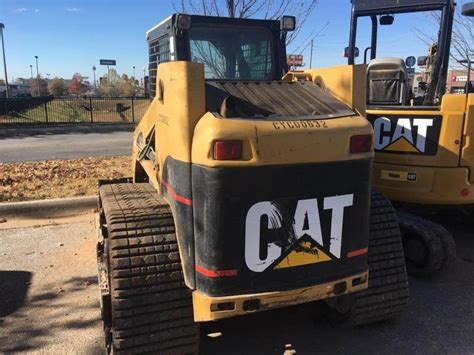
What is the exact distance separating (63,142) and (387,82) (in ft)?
43.8

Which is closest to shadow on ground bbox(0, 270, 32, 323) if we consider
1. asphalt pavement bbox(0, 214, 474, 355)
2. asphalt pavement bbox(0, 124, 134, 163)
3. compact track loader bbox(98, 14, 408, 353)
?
asphalt pavement bbox(0, 214, 474, 355)

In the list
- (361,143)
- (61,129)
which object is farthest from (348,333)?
(61,129)

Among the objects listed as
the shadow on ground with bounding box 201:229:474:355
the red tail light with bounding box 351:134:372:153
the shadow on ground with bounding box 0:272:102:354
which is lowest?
the shadow on ground with bounding box 0:272:102:354

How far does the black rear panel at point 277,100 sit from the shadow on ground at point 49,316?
2.06 meters

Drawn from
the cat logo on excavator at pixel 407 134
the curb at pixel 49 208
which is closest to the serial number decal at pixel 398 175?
the cat logo on excavator at pixel 407 134

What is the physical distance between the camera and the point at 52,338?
3639mm

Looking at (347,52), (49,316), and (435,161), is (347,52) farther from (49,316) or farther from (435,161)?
(49,316)

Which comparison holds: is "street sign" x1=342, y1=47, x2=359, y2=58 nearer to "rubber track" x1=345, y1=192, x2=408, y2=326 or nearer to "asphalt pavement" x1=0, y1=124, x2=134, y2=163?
"rubber track" x1=345, y1=192, x2=408, y2=326

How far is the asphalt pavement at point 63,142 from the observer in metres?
13.1

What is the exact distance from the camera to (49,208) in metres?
6.76

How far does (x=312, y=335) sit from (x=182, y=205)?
5.20 feet

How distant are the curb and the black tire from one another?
452 centimetres

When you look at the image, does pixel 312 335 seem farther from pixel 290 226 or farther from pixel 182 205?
pixel 182 205

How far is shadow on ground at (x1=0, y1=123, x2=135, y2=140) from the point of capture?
19250mm
